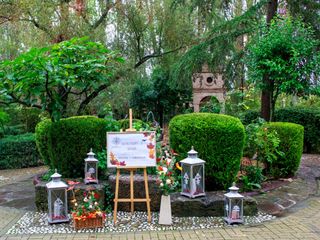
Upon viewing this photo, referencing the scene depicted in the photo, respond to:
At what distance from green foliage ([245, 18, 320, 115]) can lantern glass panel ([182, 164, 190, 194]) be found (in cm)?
300

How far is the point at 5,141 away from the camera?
396 inches

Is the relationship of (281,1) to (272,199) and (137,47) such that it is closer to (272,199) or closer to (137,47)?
(137,47)

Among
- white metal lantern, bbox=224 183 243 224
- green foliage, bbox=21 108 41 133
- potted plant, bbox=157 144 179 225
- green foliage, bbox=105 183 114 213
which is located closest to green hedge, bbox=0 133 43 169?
green foliage, bbox=21 108 41 133

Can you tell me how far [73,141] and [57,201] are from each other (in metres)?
1.17

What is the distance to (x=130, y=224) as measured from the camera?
4.62 m

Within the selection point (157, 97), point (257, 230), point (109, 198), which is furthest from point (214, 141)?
point (157, 97)

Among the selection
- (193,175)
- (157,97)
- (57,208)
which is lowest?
(57,208)

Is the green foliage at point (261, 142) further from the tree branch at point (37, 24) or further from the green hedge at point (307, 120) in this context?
the tree branch at point (37, 24)

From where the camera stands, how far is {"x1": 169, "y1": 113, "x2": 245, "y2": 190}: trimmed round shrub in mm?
5141

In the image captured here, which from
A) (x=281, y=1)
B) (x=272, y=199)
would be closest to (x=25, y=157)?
(x=272, y=199)

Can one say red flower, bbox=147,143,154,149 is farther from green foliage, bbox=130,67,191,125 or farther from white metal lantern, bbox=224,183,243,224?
green foliage, bbox=130,67,191,125

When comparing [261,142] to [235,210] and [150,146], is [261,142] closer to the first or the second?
[235,210]

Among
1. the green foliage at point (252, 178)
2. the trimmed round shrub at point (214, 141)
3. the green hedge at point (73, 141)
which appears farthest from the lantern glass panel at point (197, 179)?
the green hedge at point (73, 141)

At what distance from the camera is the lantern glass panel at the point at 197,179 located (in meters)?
4.84
